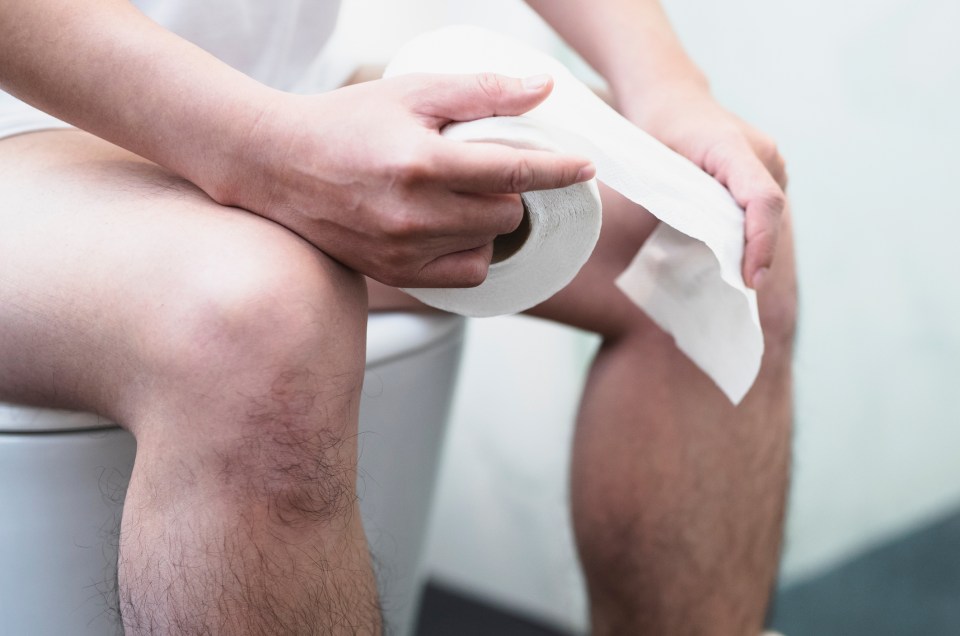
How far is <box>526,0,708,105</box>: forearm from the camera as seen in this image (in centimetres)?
72

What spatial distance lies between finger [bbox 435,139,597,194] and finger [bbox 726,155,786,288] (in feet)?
0.62

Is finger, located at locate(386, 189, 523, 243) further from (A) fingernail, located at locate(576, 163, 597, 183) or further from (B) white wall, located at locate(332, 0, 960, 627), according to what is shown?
(B) white wall, located at locate(332, 0, 960, 627)

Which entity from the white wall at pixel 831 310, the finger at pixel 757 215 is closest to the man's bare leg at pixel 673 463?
the finger at pixel 757 215

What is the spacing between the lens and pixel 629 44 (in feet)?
2.45

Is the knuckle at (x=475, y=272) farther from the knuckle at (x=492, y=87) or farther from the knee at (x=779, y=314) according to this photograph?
the knee at (x=779, y=314)

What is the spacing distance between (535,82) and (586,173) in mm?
53

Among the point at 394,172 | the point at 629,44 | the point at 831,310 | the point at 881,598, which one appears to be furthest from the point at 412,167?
the point at 881,598

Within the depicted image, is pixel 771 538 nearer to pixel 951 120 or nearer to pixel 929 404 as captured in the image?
pixel 929 404

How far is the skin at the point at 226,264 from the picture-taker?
42 cm

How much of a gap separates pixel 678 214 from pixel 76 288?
331mm

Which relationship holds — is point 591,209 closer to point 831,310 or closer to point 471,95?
point 471,95

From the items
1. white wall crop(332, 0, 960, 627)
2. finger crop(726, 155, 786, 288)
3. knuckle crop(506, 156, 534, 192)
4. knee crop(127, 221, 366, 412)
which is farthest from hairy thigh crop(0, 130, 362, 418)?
white wall crop(332, 0, 960, 627)

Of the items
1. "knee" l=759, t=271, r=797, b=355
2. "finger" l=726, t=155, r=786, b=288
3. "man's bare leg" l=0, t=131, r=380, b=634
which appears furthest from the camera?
"knee" l=759, t=271, r=797, b=355

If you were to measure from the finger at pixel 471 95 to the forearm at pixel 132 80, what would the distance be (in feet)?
0.28
